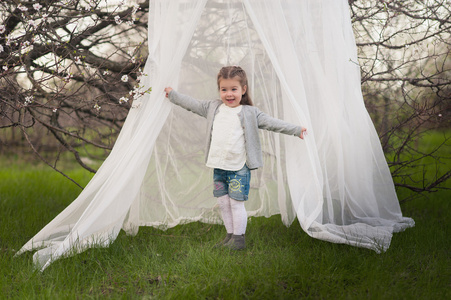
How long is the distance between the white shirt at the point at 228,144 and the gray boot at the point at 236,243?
48 centimetres

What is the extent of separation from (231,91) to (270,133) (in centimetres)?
73

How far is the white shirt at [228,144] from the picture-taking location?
3.09 meters

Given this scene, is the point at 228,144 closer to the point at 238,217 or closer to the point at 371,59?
the point at 238,217

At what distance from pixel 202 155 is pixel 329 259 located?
1.48 metres

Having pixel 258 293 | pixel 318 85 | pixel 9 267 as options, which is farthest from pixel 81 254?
pixel 318 85

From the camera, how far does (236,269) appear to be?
263cm

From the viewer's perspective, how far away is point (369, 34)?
3898 mm

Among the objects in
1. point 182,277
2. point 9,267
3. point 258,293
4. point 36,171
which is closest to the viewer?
point 258,293

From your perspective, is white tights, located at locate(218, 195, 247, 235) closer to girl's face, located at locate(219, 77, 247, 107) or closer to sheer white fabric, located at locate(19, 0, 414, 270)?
sheer white fabric, located at locate(19, 0, 414, 270)

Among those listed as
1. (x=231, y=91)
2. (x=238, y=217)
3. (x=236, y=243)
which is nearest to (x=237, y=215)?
(x=238, y=217)

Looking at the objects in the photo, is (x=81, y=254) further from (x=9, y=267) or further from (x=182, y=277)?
(x=182, y=277)

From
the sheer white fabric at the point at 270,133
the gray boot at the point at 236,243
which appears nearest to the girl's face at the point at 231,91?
the sheer white fabric at the point at 270,133

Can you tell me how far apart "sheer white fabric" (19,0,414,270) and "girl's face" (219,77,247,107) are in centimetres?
29

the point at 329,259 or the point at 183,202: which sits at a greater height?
the point at 183,202
